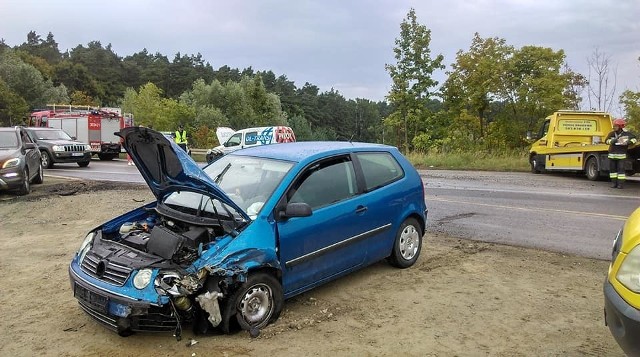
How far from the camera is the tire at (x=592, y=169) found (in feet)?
52.5

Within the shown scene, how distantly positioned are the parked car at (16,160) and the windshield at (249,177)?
857 cm

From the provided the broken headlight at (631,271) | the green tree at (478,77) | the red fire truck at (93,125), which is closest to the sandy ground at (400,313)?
the broken headlight at (631,271)

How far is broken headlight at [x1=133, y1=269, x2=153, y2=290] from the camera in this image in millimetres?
3760

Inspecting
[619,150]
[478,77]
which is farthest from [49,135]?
[478,77]

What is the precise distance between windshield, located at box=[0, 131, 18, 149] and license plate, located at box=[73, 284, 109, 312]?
32.5 feet

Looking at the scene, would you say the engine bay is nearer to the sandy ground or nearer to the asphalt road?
the sandy ground

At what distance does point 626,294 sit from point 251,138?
22076 mm

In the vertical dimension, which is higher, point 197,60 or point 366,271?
point 197,60

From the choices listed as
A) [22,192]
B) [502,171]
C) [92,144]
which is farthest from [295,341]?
[92,144]

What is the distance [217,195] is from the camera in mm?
4195

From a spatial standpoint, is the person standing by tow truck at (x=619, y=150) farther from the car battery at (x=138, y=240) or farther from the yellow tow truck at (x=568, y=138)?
the car battery at (x=138, y=240)

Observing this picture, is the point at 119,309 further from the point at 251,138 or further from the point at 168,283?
the point at 251,138

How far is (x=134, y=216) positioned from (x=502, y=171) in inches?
731

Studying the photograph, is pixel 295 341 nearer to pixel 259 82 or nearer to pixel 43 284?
pixel 43 284
